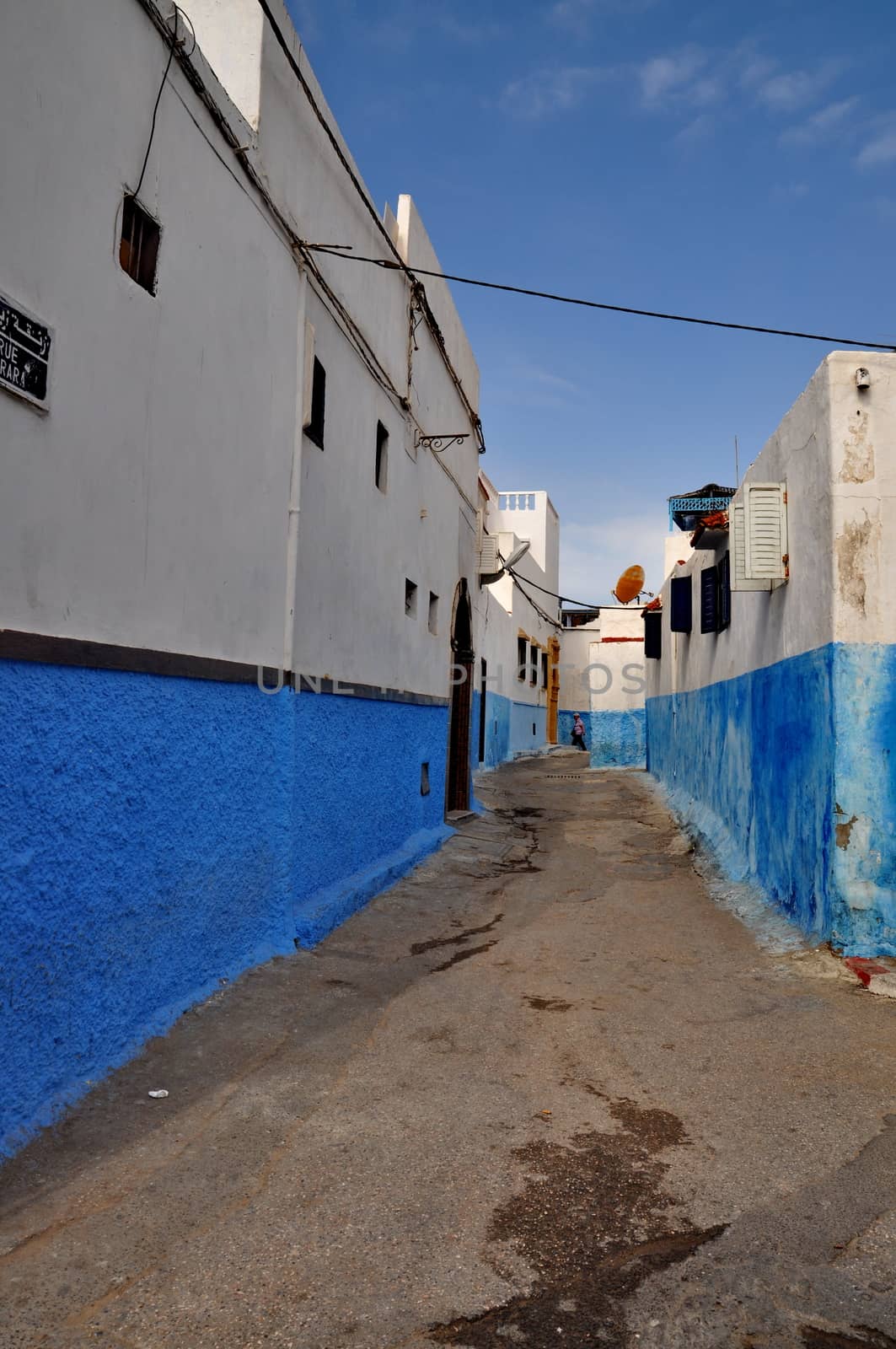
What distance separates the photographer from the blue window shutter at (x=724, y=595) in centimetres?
971

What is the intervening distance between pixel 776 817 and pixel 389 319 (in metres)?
5.56

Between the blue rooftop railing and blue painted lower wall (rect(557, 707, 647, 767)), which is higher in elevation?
the blue rooftop railing

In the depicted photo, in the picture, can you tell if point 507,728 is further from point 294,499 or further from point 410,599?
point 294,499

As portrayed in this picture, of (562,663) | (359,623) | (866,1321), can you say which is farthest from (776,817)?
(562,663)

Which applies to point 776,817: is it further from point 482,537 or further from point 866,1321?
point 482,537

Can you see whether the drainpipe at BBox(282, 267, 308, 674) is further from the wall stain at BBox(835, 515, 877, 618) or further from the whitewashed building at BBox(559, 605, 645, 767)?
the whitewashed building at BBox(559, 605, 645, 767)

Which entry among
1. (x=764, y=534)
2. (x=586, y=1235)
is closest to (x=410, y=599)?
(x=764, y=534)

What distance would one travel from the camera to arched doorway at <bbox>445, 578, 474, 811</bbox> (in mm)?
12445

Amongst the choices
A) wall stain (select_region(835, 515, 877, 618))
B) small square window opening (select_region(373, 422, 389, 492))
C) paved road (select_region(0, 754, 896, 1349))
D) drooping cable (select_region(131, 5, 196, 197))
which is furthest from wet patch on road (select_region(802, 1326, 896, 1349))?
small square window opening (select_region(373, 422, 389, 492))

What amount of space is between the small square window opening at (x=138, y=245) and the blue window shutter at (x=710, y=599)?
702 centimetres

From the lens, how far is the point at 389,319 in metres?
8.81

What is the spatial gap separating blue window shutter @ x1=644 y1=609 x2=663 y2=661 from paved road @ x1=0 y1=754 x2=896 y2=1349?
1144 cm

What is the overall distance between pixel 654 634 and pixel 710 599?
298 inches

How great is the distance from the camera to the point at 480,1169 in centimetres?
351
